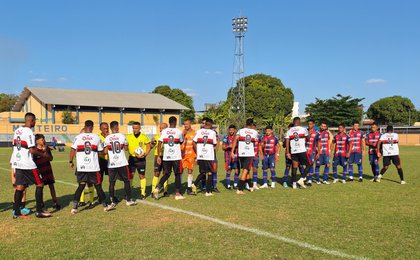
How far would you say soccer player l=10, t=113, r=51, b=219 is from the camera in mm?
7320

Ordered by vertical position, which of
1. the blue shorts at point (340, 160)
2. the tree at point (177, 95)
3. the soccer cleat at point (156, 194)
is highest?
the tree at point (177, 95)

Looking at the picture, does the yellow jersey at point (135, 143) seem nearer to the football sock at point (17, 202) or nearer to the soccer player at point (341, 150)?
the football sock at point (17, 202)

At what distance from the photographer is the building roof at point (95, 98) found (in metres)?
54.8

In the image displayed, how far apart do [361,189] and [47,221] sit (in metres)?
8.60

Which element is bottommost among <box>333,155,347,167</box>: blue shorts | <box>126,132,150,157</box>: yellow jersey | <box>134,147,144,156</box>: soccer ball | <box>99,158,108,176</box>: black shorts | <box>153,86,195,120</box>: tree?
<box>333,155,347,167</box>: blue shorts

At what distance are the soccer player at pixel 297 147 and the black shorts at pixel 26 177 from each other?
699 centimetres

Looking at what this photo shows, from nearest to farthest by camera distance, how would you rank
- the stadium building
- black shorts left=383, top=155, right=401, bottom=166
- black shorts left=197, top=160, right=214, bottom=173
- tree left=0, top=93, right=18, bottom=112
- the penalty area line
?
1. the penalty area line
2. black shorts left=197, top=160, right=214, bottom=173
3. black shorts left=383, top=155, right=401, bottom=166
4. the stadium building
5. tree left=0, top=93, right=18, bottom=112

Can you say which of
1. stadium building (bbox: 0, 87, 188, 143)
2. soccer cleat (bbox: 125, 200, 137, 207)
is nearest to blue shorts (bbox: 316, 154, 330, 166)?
soccer cleat (bbox: 125, 200, 137, 207)

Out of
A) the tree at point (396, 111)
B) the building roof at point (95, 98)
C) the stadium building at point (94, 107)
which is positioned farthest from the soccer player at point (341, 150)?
the tree at point (396, 111)

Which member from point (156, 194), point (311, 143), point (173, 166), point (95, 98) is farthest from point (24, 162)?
point (95, 98)

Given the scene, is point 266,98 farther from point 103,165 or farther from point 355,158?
point 103,165

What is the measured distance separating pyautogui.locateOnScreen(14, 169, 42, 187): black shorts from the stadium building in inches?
1613

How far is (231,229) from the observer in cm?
641

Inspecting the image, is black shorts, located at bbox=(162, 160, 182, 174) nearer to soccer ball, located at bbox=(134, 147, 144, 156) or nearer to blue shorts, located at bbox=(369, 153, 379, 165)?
soccer ball, located at bbox=(134, 147, 144, 156)
